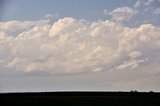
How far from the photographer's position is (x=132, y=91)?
519 feet
